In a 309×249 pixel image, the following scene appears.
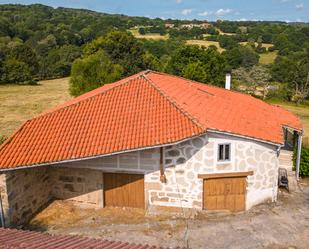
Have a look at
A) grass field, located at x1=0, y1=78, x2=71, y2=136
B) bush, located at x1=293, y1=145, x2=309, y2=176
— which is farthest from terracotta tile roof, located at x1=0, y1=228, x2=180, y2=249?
grass field, located at x1=0, y1=78, x2=71, y2=136

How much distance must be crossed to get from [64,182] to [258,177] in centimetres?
896

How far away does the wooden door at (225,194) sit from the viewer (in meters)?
16.0

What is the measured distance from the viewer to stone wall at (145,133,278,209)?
15484 mm

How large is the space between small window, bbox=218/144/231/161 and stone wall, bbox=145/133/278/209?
0.16m

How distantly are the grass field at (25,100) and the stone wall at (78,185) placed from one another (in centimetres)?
2013

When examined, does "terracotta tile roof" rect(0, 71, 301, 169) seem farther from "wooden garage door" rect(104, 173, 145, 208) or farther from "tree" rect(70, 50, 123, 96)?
"tree" rect(70, 50, 123, 96)

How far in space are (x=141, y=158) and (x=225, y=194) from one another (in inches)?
161

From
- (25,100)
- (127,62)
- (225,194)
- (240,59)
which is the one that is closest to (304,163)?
(225,194)

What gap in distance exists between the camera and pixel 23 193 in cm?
1538

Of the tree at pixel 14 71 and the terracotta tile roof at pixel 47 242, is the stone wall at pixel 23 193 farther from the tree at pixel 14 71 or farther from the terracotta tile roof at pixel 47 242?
the tree at pixel 14 71

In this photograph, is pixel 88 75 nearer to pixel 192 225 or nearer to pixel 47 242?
pixel 192 225

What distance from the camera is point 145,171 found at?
15.9 m

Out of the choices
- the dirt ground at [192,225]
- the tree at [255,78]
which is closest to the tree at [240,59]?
the tree at [255,78]

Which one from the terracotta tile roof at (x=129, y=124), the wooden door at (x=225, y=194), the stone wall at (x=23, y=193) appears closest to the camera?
the stone wall at (x=23, y=193)
